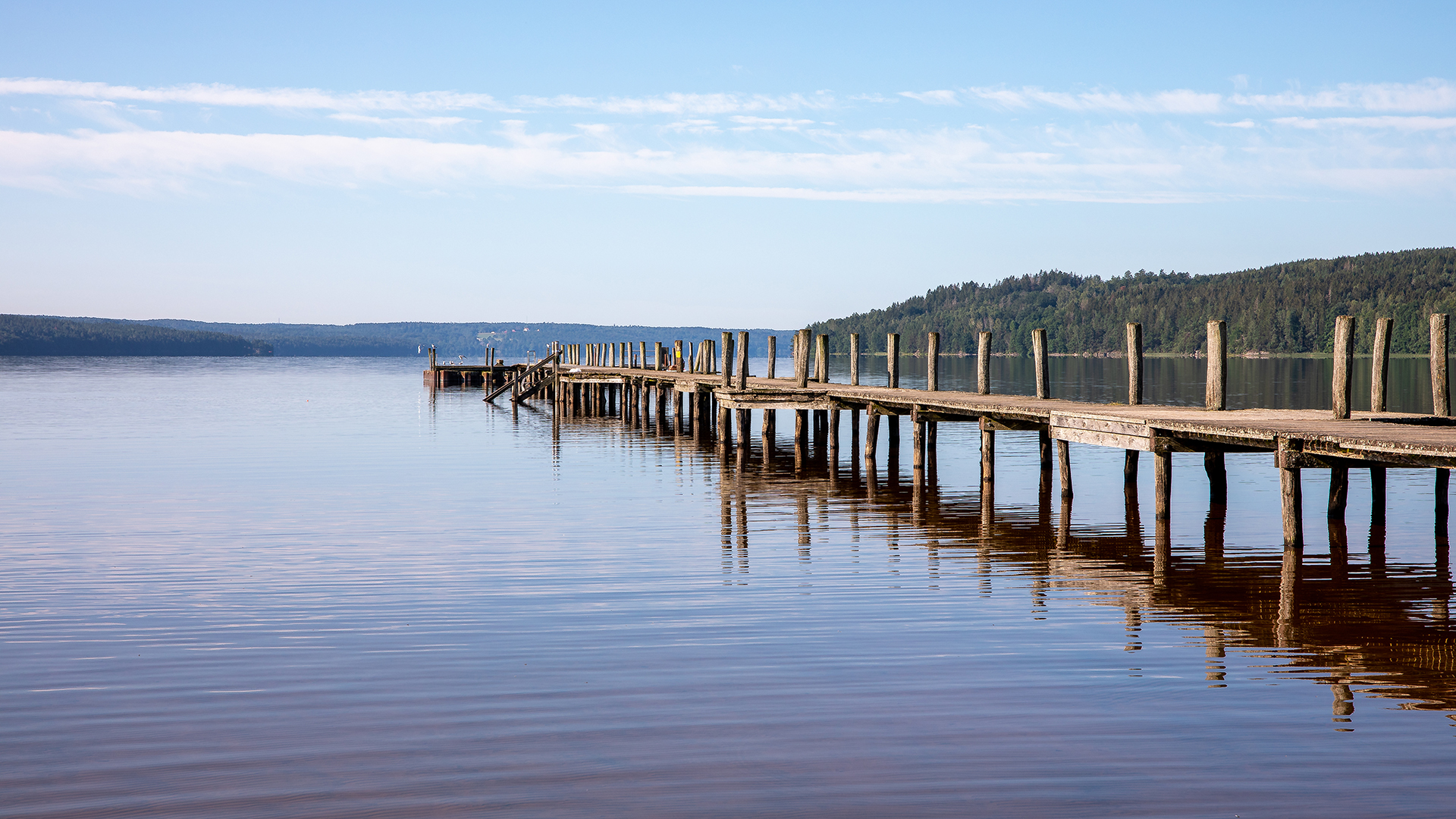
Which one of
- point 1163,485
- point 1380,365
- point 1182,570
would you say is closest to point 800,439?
point 1163,485

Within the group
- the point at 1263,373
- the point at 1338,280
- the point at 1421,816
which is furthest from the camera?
the point at 1338,280

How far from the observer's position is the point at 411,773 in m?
7.66

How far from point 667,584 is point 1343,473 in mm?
10829

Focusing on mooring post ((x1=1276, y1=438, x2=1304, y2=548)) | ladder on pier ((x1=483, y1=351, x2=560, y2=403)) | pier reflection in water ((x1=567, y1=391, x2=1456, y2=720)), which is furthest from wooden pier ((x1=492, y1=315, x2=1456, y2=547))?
ladder on pier ((x1=483, y1=351, x2=560, y2=403))

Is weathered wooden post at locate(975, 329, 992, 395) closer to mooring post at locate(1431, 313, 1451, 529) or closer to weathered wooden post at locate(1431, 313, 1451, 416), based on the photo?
mooring post at locate(1431, 313, 1451, 529)

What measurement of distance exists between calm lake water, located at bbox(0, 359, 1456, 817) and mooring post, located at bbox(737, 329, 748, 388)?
10.9m

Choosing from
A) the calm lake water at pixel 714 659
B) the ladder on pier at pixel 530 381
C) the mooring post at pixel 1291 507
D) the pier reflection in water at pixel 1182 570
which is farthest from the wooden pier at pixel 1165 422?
the ladder on pier at pixel 530 381

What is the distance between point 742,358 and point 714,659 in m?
24.2

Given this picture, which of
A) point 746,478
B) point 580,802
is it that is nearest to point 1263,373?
point 746,478

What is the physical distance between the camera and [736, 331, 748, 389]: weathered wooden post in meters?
34.2

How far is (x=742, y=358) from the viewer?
1357 inches

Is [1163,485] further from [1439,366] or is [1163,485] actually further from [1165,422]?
[1439,366]

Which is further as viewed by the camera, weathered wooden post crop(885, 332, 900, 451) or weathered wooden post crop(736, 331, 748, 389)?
weathered wooden post crop(736, 331, 748, 389)

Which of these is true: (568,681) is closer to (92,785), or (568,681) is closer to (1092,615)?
(92,785)
